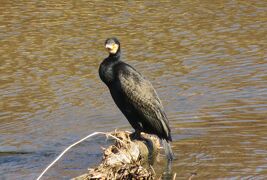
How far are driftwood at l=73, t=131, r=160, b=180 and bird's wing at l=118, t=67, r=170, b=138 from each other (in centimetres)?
25

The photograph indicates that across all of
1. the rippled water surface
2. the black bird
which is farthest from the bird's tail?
the rippled water surface

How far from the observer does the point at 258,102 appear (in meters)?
9.43

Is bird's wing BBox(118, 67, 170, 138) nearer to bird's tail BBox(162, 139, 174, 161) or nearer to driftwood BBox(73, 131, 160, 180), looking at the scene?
bird's tail BBox(162, 139, 174, 161)

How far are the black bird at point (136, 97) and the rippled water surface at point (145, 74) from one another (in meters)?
0.33

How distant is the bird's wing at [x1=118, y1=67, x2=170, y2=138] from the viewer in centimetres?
788

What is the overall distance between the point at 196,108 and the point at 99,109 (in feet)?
3.78

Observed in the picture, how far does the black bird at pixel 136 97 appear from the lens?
25.8ft

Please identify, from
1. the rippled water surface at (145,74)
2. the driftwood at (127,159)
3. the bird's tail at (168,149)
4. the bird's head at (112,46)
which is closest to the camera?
the driftwood at (127,159)

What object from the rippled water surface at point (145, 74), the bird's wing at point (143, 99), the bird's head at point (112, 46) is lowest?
the rippled water surface at point (145, 74)

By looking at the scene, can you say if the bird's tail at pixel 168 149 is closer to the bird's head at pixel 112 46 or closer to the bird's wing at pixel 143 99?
the bird's wing at pixel 143 99

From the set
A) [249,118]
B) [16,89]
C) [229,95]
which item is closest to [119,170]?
[249,118]

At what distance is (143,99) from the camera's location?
7910 millimetres

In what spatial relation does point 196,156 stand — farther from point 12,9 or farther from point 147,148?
point 12,9

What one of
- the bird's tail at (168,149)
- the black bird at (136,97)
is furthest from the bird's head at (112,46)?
the bird's tail at (168,149)
